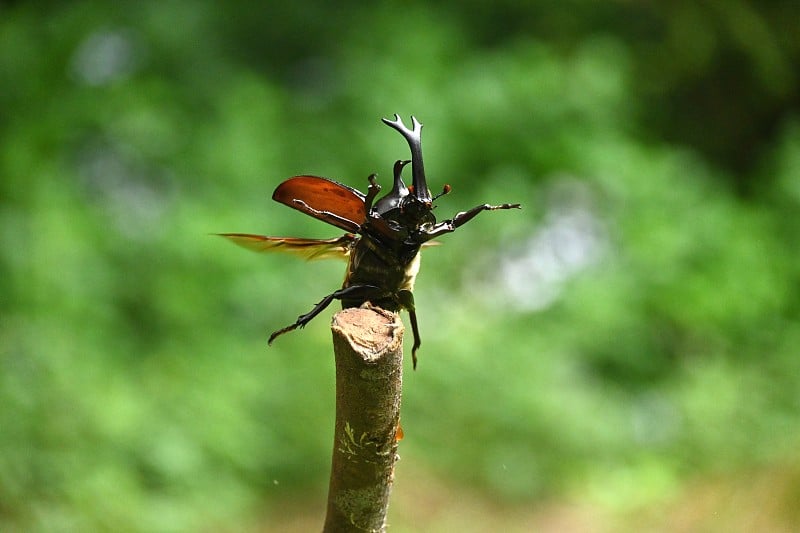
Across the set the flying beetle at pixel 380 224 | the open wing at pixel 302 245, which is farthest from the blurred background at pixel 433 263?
the flying beetle at pixel 380 224

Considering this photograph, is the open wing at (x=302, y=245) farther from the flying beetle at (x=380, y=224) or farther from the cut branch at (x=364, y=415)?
the cut branch at (x=364, y=415)

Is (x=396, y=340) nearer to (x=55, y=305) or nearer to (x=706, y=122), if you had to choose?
(x=55, y=305)

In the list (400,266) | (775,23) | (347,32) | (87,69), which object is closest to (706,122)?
(775,23)

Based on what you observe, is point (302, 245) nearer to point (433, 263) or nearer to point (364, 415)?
point (364, 415)

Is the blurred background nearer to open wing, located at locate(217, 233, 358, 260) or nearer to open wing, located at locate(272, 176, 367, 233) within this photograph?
open wing, located at locate(217, 233, 358, 260)

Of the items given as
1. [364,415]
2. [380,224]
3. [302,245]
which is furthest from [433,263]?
[364,415]
